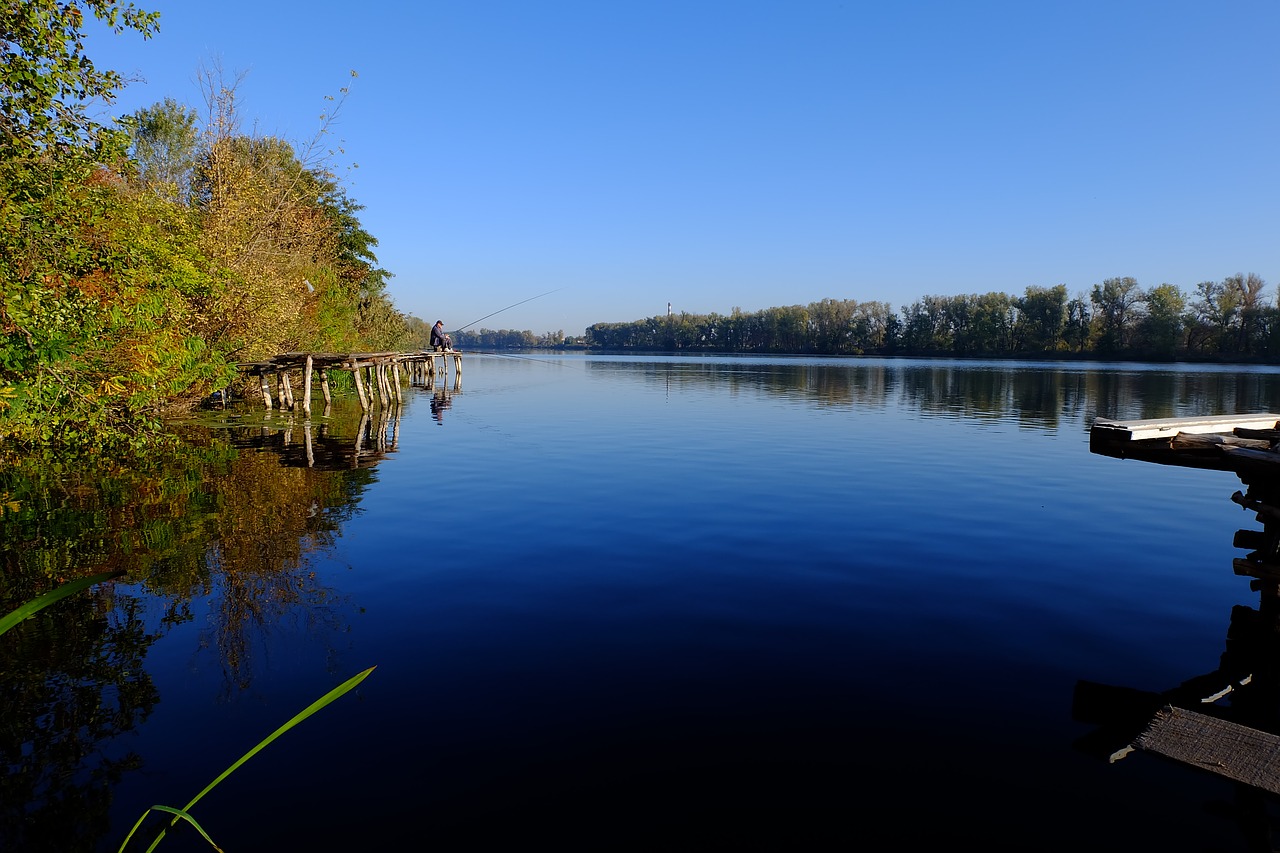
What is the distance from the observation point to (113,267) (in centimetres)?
1217

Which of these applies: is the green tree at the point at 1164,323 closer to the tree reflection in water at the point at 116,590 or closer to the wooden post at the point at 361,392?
the wooden post at the point at 361,392

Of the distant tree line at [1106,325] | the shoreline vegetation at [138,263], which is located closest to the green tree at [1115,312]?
the distant tree line at [1106,325]

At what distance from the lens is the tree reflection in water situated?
5.57 m

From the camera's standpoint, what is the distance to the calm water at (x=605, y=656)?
211 inches

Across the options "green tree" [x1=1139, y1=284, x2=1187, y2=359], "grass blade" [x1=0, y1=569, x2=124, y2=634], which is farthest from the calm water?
"green tree" [x1=1139, y1=284, x2=1187, y2=359]

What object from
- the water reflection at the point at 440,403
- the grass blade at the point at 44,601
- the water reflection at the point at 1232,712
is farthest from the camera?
the water reflection at the point at 440,403

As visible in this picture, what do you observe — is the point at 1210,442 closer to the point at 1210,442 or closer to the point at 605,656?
the point at 1210,442

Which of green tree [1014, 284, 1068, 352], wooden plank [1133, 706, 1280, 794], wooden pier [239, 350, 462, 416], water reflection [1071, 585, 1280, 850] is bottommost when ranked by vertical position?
water reflection [1071, 585, 1280, 850]

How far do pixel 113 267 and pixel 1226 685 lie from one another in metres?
16.3

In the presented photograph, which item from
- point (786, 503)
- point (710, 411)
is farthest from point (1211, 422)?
point (710, 411)

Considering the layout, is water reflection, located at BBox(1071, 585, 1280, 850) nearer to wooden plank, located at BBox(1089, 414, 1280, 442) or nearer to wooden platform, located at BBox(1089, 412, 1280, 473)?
wooden platform, located at BBox(1089, 412, 1280, 473)

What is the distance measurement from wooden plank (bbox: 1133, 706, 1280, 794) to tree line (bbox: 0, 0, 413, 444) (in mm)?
13496

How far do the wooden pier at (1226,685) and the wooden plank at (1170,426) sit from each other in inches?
0.6

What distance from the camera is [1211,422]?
10.2m
